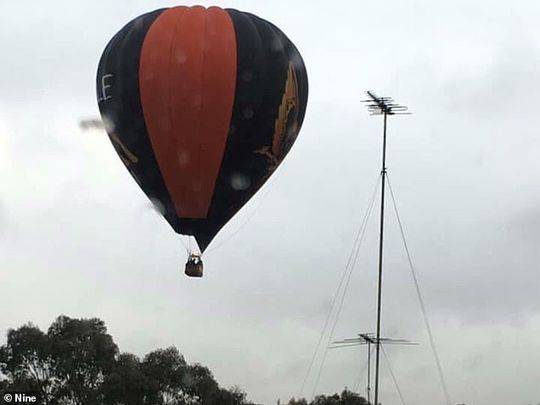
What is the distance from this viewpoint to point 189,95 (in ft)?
175

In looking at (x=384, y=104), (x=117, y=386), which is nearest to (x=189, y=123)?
(x=384, y=104)

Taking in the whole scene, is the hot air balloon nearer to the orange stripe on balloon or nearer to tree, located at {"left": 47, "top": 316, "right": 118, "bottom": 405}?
the orange stripe on balloon

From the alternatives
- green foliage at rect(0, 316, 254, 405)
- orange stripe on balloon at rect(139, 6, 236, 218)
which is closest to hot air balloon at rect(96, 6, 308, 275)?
orange stripe on balloon at rect(139, 6, 236, 218)

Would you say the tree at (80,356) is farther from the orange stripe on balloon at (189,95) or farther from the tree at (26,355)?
the orange stripe on balloon at (189,95)

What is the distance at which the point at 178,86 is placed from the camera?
175 ft

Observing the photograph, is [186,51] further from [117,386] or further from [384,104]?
[117,386]

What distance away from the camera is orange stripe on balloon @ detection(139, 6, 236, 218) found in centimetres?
5344

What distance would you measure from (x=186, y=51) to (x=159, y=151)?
4200 mm

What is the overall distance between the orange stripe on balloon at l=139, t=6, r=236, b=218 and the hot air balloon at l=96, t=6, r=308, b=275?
0.04 metres

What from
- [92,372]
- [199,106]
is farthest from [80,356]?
[199,106]

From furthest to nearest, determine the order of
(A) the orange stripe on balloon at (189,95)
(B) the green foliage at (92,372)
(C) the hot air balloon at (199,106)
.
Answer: (B) the green foliage at (92,372) < (C) the hot air balloon at (199,106) < (A) the orange stripe on balloon at (189,95)

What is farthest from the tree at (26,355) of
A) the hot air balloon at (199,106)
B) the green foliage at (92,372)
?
the hot air balloon at (199,106)

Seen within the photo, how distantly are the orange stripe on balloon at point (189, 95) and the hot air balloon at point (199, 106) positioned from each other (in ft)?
0.13

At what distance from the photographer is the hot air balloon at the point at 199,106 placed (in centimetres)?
5356
